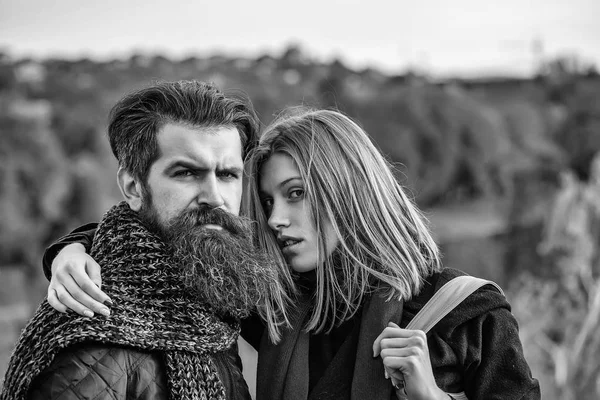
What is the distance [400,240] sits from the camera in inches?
113

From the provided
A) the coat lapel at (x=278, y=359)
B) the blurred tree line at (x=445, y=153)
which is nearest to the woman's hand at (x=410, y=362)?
the coat lapel at (x=278, y=359)

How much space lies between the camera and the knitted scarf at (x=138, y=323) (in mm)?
2314

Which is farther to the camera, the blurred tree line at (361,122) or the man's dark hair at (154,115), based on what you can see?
the blurred tree line at (361,122)

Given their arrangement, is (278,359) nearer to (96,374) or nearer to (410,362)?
(410,362)

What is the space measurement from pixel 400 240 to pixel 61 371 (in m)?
1.31

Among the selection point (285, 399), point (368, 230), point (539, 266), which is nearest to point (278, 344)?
point (285, 399)

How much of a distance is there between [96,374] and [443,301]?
118 centimetres

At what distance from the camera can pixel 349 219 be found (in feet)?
9.54

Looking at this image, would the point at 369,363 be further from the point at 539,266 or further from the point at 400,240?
the point at 539,266

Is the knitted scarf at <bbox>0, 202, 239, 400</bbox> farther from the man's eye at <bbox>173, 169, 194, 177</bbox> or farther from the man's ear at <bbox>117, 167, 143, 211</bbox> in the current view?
the man's eye at <bbox>173, 169, 194, 177</bbox>

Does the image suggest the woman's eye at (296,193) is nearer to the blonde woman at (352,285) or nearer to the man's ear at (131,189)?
the blonde woman at (352,285)

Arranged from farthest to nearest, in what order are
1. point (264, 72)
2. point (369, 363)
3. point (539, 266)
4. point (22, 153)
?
point (539, 266)
point (264, 72)
point (22, 153)
point (369, 363)

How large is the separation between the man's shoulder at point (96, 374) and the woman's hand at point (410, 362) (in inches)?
29.9

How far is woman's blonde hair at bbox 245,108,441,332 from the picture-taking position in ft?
9.30
